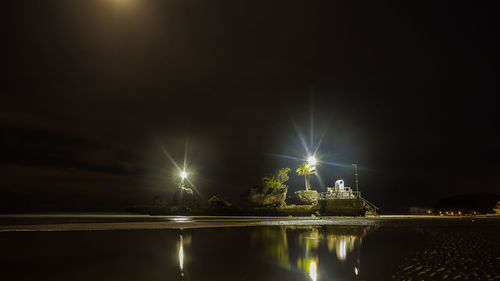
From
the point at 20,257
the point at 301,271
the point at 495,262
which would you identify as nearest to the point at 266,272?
the point at 301,271

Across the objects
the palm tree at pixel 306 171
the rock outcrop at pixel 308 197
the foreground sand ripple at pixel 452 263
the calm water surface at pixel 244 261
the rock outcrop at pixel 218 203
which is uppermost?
the palm tree at pixel 306 171

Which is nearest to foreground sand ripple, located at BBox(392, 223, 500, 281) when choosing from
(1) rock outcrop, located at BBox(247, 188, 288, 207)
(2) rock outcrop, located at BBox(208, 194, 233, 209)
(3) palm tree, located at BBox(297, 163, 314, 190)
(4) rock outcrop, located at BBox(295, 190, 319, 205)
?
A: (4) rock outcrop, located at BBox(295, 190, 319, 205)

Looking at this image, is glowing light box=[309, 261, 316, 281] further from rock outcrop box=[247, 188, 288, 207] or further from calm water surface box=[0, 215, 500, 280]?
rock outcrop box=[247, 188, 288, 207]

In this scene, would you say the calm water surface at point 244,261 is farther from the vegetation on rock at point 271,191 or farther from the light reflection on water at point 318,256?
the vegetation on rock at point 271,191

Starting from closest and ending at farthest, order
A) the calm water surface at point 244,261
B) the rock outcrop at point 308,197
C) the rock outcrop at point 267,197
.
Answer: the calm water surface at point 244,261, the rock outcrop at point 308,197, the rock outcrop at point 267,197

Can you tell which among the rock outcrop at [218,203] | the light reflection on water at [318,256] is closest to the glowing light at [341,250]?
the light reflection on water at [318,256]

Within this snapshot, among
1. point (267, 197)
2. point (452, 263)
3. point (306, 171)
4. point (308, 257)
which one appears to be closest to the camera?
point (452, 263)

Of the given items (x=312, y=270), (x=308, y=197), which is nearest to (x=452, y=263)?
(x=312, y=270)

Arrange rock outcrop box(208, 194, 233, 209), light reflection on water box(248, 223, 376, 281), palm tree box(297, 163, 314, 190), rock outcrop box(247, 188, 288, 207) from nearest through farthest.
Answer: light reflection on water box(248, 223, 376, 281) < rock outcrop box(247, 188, 288, 207) < palm tree box(297, 163, 314, 190) < rock outcrop box(208, 194, 233, 209)

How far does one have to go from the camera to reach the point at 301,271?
28.7 feet

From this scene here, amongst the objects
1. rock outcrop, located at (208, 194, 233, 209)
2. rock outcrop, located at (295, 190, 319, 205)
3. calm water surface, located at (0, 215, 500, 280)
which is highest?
rock outcrop, located at (295, 190, 319, 205)

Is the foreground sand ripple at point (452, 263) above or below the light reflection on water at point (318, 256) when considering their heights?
above

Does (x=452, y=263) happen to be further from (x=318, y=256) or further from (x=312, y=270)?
(x=312, y=270)

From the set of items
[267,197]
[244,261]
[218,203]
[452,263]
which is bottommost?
[244,261]
